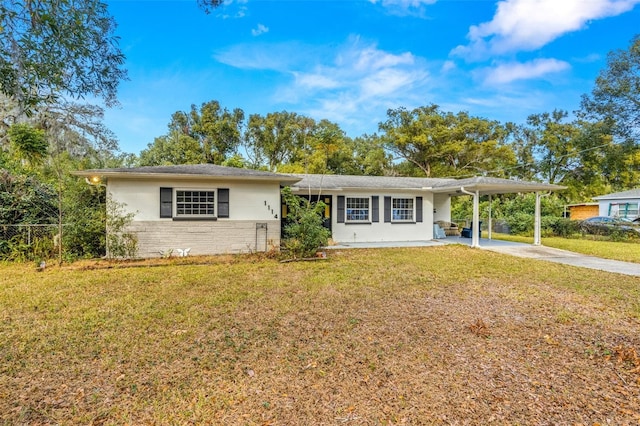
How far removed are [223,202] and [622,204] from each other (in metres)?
26.9

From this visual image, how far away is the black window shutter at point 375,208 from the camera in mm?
13711

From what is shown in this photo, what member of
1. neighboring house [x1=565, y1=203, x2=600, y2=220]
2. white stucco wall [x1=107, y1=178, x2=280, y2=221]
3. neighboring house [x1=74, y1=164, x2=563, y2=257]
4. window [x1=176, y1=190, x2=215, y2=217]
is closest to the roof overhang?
neighboring house [x1=74, y1=164, x2=563, y2=257]

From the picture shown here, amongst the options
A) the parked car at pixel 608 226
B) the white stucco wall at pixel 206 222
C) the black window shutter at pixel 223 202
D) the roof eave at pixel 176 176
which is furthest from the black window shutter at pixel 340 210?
the parked car at pixel 608 226

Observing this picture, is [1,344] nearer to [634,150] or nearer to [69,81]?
[69,81]

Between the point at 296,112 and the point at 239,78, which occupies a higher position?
the point at 296,112

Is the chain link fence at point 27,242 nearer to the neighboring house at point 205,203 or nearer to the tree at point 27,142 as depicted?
the neighboring house at point 205,203

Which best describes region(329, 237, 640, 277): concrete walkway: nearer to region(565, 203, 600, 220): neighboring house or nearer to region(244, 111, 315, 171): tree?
region(244, 111, 315, 171): tree

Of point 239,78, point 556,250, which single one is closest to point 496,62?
point 556,250

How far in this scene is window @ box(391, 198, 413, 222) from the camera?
46.3 feet

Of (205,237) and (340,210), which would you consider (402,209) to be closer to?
(340,210)

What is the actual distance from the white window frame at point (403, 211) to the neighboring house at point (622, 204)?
16809 millimetres

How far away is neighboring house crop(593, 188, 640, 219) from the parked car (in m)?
5.66

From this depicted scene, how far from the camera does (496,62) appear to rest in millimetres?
16734

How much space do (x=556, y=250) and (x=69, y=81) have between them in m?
14.7
